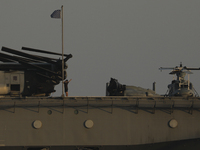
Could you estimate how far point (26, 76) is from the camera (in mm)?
38688

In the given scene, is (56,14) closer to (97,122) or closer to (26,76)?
(26,76)

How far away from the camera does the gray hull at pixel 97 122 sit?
32.9m

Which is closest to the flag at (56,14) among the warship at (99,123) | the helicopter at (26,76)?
the helicopter at (26,76)

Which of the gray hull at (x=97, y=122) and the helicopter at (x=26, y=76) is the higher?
the helicopter at (x=26, y=76)

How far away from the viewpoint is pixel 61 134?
33000mm

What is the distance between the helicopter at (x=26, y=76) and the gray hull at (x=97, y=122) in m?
4.64

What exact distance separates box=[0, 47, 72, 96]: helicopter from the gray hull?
4.64 m

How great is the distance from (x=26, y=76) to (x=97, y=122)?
10803 mm

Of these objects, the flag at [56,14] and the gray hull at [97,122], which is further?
the flag at [56,14]

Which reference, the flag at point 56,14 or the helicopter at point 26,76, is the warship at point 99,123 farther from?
the flag at point 56,14

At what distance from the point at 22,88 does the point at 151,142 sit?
15.7 metres

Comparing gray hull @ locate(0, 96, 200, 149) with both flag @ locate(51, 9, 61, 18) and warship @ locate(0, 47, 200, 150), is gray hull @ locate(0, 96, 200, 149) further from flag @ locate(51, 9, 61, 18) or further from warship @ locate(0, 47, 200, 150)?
flag @ locate(51, 9, 61, 18)

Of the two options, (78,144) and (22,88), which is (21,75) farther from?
(78,144)

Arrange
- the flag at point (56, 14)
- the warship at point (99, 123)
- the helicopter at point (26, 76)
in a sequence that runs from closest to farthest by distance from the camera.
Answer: the warship at point (99, 123), the helicopter at point (26, 76), the flag at point (56, 14)
